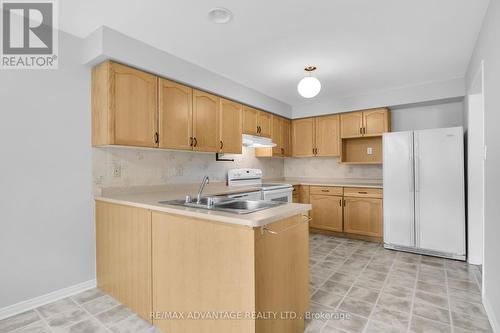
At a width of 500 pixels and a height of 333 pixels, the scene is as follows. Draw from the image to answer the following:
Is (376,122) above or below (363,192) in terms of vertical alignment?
above

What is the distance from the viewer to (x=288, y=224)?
5.32 ft

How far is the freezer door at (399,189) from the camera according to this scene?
3398mm

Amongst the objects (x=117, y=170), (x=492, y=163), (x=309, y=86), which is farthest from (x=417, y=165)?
(x=117, y=170)

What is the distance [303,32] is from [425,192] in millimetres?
2569

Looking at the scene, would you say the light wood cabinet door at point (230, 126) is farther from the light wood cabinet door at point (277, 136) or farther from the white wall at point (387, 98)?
the white wall at point (387, 98)

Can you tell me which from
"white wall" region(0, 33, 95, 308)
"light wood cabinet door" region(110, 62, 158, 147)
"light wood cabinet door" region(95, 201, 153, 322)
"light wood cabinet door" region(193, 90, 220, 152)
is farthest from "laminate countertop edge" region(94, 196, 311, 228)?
"light wood cabinet door" region(193, 90, 220, 152)

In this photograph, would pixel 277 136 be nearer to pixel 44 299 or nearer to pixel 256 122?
pixel 256 122

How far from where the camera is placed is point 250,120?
3.96 meters

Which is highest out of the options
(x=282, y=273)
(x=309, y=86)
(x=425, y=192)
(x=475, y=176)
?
(x=309, y=86)

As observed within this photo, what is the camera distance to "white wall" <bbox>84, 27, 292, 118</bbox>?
224 centimetres

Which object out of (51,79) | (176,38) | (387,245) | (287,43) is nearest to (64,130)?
(51,79)

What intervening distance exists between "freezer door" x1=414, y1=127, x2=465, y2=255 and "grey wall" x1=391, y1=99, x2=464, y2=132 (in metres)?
0.91

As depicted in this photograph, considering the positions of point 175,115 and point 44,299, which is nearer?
point 44,299

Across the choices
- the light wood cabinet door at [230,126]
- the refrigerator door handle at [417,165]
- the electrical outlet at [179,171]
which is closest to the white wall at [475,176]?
the refrigerator door handle at [417,165]
